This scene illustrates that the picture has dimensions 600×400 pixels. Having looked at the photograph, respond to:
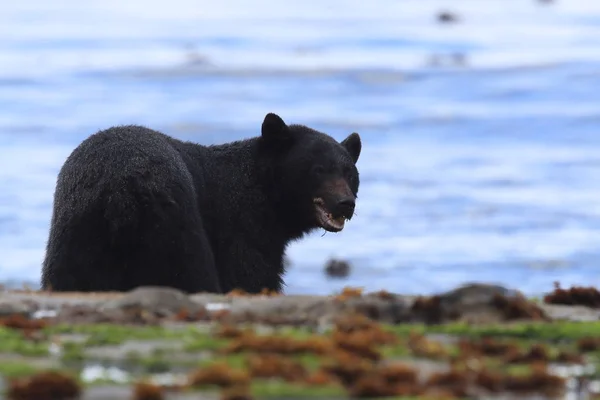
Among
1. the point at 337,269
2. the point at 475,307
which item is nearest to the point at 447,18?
the point at 337,269

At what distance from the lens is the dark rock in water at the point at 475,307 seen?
9.17 metres

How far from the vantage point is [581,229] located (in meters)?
37.6

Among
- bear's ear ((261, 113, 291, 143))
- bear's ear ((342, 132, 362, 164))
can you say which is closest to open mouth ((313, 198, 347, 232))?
bear's ear ((261, 113, 291, 143))

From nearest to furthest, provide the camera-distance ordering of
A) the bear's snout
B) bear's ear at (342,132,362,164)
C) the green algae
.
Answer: the green algae
the bear's snout
bear's ear at (342,132,362,164)

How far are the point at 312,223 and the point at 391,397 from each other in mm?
6436

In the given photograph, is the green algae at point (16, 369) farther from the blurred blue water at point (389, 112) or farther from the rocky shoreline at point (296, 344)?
the blurred blue water at point (389, 112)

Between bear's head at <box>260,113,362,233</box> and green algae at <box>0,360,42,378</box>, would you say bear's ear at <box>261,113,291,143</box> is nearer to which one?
Answer: bear's head at <box>260,113,362,233</box>

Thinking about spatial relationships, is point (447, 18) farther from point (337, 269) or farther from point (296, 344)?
point (296, 344)

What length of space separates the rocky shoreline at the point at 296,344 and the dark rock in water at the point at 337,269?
2105cm

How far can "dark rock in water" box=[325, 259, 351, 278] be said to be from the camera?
31453 mm

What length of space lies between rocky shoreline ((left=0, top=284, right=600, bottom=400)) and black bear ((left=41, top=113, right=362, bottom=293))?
1064 mm

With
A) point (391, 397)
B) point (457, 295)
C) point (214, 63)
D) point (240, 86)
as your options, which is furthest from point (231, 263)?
point (214, 63)

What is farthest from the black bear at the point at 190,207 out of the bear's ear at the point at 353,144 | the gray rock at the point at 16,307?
the gray rock at the point at 16,307

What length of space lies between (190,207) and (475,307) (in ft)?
10.2
